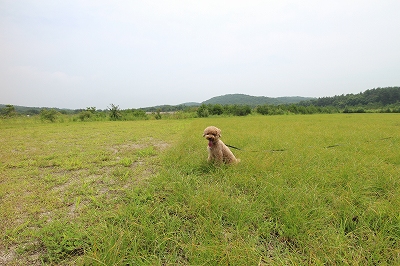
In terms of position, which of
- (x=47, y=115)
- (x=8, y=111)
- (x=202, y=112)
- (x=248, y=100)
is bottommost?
(x=202, y=112)

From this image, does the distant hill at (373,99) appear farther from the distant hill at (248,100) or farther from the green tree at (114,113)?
the green tree at (114,113)

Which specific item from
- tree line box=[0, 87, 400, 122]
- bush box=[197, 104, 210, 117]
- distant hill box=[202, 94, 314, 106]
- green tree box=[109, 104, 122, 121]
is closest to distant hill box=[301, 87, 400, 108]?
tree line box=[0, 87, 400, 122]

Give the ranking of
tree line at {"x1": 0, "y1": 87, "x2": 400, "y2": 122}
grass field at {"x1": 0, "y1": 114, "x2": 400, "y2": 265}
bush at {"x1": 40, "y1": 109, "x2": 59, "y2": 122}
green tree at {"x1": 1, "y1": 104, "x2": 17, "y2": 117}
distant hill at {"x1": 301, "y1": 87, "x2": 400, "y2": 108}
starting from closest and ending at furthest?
grass field at {"x1": 0, "y1": 114, "x2": 400, "y2": 265}
green tree at {"x1": 1, "y1": 104, "x2": 17, "y2": 117}
bush at {"x1": 40, "y1": 109, "x2": 59, "y2": 122}
tree line at {"x1": 0, "y1": 87, "x2": 400, "y2": 122}
distant hill at {"x1": 301, "y1": 87, "x2": 400, "y2": 108}

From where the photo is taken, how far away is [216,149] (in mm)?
3100

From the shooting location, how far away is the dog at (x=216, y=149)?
3033 millimetres

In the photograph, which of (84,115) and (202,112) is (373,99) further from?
(84,115)

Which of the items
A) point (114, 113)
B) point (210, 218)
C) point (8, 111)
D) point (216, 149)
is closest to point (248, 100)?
point (114, 113)

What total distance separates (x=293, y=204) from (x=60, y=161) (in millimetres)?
4889

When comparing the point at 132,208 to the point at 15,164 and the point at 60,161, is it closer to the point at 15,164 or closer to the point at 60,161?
the point at 60,161

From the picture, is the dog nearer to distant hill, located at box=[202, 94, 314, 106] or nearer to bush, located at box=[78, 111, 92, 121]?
bush, located at box=[78, 111, 92, 121]

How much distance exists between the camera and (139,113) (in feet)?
83.6

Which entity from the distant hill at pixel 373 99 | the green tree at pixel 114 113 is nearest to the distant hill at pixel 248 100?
the distant hill at pixel 373 99

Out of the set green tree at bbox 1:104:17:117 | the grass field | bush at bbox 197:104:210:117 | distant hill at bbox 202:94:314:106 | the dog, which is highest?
distant hill at bbox 202:94:314:106

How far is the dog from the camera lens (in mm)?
3033
